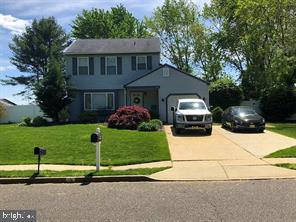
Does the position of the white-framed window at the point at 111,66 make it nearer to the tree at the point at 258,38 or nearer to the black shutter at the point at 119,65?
the black shutter at the point at 119,65

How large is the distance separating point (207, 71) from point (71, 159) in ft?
137

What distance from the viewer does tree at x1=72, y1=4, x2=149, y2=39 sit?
63.4m

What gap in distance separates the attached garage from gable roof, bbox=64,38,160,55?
264 centimetres

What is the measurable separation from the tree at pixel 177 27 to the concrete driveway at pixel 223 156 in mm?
34338

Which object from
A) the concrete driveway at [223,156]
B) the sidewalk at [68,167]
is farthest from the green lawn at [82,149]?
the concrete driveway at [223,156]

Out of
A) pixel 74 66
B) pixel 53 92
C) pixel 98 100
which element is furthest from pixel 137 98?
pixel 53 92

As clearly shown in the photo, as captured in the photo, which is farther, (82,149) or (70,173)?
(82,149)

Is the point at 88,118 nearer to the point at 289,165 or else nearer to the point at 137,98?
the point at 137,98

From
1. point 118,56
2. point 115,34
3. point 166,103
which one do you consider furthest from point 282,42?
point 115,34

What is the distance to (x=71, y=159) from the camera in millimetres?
15609

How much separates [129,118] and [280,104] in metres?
14.8

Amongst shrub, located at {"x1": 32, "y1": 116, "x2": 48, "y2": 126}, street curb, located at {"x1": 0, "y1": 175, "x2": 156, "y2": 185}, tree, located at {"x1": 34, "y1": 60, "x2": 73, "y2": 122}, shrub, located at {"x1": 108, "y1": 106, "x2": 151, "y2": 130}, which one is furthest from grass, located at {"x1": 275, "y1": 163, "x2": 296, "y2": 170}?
tree, located at {"x1": 34, "y1": 60, "x2": 73, "y2": 122}

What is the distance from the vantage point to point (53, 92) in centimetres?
3409

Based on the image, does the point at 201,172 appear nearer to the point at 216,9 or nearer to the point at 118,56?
the point at 118,56
